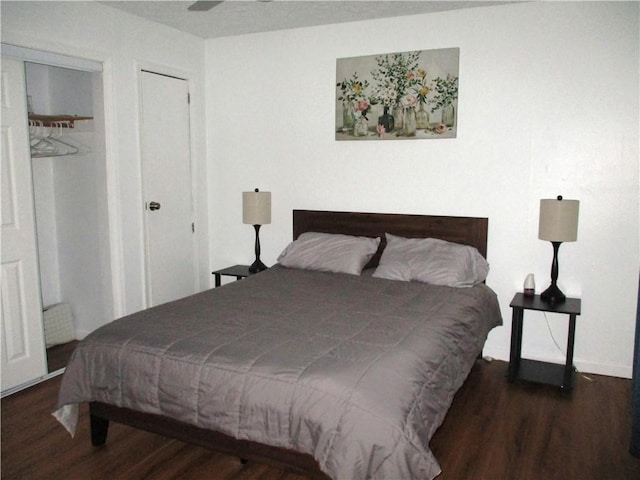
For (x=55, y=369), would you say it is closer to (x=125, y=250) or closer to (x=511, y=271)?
(x=125, y=250)

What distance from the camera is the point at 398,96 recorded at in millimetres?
3828

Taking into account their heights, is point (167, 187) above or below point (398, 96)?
below

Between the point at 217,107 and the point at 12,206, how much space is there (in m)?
1.94

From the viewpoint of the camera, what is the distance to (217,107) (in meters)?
4.51

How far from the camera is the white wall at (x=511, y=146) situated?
3303 mm

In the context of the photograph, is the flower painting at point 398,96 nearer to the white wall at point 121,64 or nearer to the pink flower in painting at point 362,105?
the pink flower in painting at point 362,105

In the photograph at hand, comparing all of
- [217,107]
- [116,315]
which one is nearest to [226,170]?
[217,107]

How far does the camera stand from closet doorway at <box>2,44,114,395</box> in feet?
12.1

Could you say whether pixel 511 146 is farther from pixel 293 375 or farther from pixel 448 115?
pixel 293 375

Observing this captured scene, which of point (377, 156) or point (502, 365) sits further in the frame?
point (377, 156)

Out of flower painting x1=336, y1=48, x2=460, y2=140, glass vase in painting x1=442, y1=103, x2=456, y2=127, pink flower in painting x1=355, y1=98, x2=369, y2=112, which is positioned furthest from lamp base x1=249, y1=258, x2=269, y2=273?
glass vase in painting x1=442, y1=103, x2=456, y2=127

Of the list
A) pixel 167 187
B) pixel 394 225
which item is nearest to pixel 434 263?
pixel 394 225

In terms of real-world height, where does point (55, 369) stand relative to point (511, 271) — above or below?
below

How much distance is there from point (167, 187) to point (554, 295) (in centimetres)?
295
